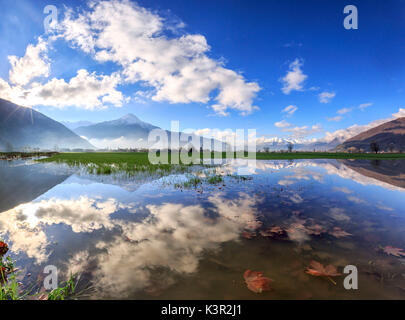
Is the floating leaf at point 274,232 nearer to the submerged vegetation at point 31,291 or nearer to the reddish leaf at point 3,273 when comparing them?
the submerged vegetation at point 31,291

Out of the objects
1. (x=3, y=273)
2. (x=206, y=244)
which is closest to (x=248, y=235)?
(x=206, y=244)

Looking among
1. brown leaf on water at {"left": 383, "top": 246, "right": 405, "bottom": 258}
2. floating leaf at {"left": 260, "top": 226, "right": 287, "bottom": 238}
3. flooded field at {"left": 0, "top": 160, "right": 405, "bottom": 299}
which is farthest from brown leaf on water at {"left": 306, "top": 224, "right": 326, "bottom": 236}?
brown leaf on water at {"left": 383, "top": 246, "right": 405, "bottom": 258}

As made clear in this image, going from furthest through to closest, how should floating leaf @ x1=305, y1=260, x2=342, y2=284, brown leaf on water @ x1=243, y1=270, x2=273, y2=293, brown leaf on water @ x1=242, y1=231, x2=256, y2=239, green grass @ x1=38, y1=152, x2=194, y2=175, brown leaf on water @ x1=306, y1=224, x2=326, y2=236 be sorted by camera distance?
1. green grass @ x1=38, y1=152, x2=194, y2=175
2. brown leaf on water @ x1=306, y1=224, x2=326, y2=236
3. brown leaf on water @ x1=242, y1=231, x2=256, y2=239
4. floating leaf @ x1=305, y1=260, x2=342, y2=284
5. brown leaf on water @ x1=243, y1=270, x2=273, y2=293

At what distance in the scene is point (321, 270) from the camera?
13.4 ft

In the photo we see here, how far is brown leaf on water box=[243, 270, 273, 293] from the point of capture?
3529 millimetres

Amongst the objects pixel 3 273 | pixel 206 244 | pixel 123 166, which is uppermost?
pixel 123 166

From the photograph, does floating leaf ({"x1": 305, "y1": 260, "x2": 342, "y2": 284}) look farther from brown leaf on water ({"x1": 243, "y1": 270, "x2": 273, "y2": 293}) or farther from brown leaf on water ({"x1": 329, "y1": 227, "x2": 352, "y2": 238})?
brown leaf on water ({"x1": 329, "y1": 227, "x2": 352, "y2": 238})

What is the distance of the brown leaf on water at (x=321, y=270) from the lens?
12.9 feet

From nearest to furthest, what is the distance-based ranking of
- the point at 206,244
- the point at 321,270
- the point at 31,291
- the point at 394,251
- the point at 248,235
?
1. the point at 31,291
2. the point at 321,270
3. the point at 394,251
4. the point at 206,244
5. the point at 248,235

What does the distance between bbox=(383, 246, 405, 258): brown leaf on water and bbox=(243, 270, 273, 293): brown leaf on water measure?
3926 millimetres

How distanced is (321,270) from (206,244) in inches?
119

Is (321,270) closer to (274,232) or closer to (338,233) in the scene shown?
(274,232)

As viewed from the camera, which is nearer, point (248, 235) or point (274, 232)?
point (248, 235)
